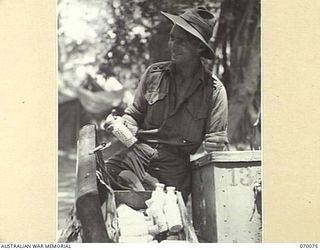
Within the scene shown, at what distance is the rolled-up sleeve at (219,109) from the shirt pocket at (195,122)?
0.02m

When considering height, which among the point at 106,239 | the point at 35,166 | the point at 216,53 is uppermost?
the point at 216,53

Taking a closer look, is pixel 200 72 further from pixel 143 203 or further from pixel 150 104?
pixel 143 203

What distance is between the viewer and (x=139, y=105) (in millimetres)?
2262

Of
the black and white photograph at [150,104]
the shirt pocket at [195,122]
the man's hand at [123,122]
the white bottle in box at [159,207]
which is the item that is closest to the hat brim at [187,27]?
the black and white photograph at [150,104]

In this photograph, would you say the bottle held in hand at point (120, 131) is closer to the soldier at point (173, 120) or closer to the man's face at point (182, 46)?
the soldier at point (173, 120)

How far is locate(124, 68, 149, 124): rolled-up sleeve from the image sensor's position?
7.41 ft

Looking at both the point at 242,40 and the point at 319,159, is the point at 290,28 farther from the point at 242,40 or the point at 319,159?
the point at 319,159

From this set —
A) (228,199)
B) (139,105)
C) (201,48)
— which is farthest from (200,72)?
(228,199)

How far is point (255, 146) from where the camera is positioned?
225cm

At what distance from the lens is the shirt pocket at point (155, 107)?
227cm

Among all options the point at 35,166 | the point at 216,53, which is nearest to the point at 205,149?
the point at 216,53

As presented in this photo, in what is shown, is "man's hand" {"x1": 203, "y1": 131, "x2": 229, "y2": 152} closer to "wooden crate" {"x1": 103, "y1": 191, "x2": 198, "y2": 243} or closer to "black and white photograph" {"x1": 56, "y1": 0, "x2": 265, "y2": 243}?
"black and white photograph" {"x1": 56, "y1": 0, "x2": 265, "y2": 243}

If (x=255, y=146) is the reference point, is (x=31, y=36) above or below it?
above

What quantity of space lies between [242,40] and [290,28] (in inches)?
4.8
